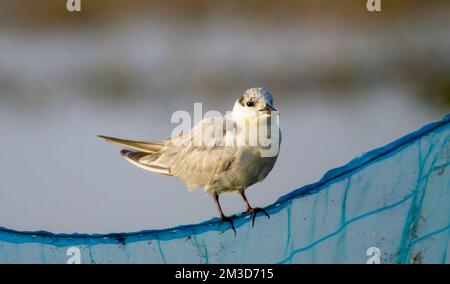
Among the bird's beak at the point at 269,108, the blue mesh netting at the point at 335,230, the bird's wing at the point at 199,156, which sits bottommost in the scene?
the blue mesh netting at the point at 335,230

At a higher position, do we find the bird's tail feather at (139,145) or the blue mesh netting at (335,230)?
the bird's tail feather at (139,145)

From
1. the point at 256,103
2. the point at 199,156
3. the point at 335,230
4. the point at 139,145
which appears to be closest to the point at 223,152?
the point at 199,156

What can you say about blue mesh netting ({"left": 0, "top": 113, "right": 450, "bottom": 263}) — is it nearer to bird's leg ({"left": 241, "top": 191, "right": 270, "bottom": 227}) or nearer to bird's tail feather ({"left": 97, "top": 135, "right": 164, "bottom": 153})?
bird's leg ({"left": 241, "top": 191, "right": 270, "bottom": 227})

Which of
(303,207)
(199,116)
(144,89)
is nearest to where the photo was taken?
(303,207)

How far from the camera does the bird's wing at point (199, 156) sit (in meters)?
Result: 3.12

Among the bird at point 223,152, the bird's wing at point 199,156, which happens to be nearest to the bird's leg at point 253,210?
the bird at point 223,152

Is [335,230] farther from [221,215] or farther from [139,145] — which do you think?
[139,145]

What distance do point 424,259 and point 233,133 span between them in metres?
0.87

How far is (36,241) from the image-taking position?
308 centimetres

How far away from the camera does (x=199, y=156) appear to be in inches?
124

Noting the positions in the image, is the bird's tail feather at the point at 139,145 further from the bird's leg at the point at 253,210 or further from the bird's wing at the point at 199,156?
the bird's leg at the point at 253,210

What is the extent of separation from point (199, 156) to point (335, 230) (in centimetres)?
60
